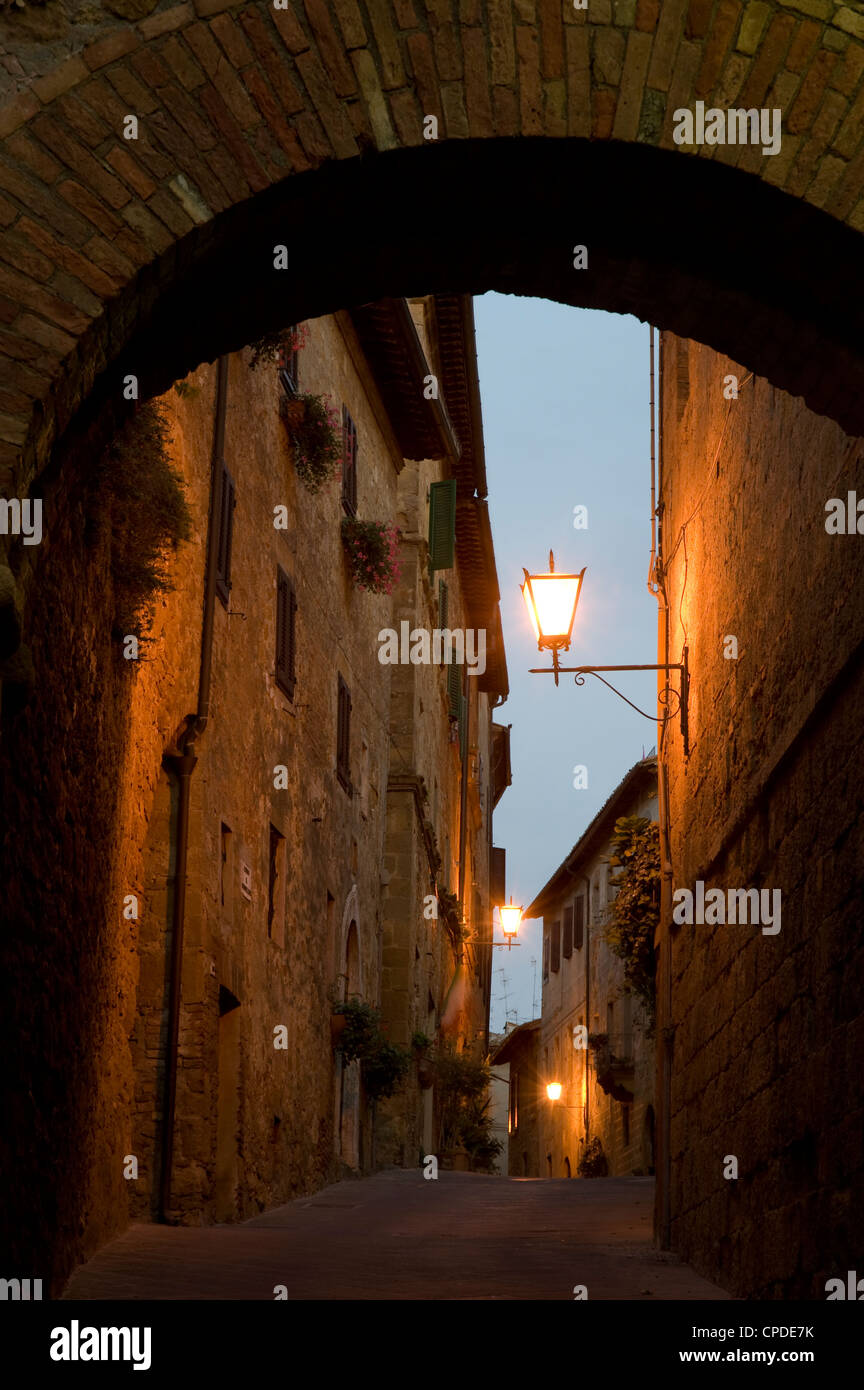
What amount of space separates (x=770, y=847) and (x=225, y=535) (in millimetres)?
6107

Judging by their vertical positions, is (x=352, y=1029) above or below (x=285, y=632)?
below

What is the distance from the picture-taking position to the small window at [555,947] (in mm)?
38938

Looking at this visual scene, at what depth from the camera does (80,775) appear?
7.97 m

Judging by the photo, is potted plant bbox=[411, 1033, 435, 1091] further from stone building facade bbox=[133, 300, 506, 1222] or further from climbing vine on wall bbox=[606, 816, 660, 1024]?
climbing vine on wall bbox=[606, 816, 660, 1024]

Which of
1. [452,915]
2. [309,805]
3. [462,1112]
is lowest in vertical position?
[462,1112]

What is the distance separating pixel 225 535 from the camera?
42.1ft

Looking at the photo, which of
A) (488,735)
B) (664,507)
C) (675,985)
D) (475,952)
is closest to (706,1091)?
(675,985)

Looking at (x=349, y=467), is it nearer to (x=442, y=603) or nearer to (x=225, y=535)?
(x=225, y=535)

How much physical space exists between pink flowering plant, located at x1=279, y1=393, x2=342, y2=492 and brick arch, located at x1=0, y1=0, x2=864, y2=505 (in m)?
10.8

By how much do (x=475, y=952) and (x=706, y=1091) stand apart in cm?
3186

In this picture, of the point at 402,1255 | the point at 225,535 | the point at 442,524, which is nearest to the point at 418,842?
the point at 442,524

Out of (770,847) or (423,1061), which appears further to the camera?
(423,1061)
